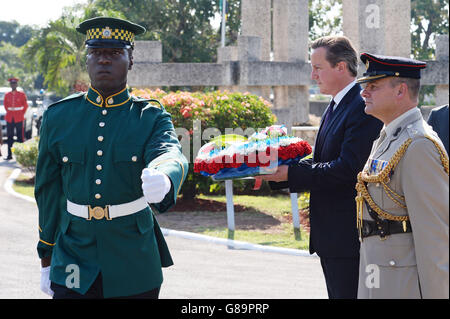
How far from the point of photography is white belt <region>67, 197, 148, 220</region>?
4.25 m

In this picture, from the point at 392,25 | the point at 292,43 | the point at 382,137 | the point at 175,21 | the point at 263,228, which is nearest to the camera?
the point at 382,137

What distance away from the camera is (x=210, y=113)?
13055 millimetres

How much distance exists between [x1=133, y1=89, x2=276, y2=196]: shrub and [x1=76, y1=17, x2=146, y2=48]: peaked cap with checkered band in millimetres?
8097

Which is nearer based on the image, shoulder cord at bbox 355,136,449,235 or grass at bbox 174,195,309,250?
shoulder cord at bbox 355,136,449,235

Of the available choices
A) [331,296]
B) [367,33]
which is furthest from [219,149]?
[367,33]

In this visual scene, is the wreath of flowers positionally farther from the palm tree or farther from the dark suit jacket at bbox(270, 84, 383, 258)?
the palm tree

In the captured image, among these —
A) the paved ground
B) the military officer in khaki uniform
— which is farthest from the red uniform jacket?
the military officer in khaki uniform

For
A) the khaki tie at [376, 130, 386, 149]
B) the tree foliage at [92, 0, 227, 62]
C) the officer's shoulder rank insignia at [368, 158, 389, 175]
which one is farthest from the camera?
the tree foliage at [92, 0, 227, 62]

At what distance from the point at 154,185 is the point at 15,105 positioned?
19.1 m

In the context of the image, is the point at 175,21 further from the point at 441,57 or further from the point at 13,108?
the point at 441,57

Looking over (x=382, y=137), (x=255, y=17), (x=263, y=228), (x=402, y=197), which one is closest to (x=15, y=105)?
(x=255, y=17)

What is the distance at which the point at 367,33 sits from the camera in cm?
1644

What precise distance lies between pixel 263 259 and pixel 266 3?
11257mm
